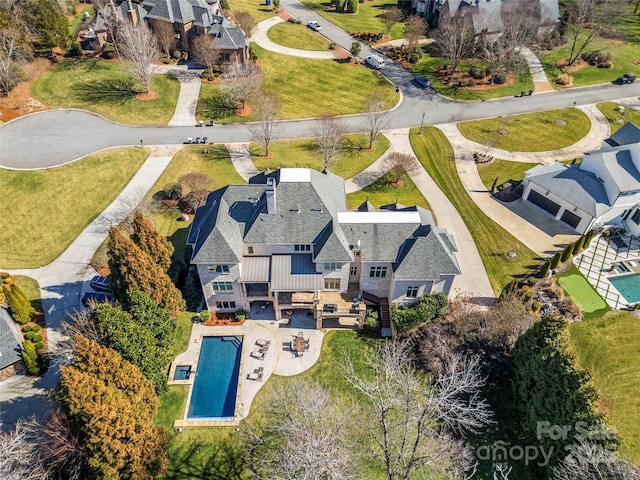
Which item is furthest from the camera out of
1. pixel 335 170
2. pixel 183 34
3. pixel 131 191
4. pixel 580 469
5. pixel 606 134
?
pixel 183 34

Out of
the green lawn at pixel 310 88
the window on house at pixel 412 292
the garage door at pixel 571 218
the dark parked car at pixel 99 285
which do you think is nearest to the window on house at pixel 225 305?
the dark parked car at pixel 99 285

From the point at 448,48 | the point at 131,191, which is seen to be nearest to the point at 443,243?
the point at 131,191

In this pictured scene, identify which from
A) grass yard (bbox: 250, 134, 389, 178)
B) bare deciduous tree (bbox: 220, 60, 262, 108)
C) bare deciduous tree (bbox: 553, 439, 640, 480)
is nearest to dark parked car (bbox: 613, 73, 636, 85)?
grass yard (bbox: 250, 134, 389, 178)

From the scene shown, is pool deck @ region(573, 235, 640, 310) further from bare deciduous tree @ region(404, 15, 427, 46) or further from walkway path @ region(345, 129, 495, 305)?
bare deciduous tree @ region(404, 15, 427, 46)

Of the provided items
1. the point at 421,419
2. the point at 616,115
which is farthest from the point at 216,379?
the point at 616,115

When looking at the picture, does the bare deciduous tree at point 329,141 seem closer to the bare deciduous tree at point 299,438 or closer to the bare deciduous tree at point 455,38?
the bare deciduous tree at point 455,38

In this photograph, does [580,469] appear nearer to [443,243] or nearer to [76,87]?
→ [443,243]

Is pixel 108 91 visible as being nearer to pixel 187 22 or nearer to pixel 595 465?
pixel 187 22
